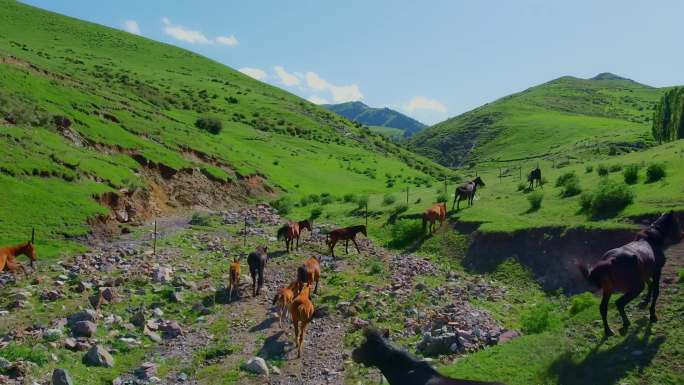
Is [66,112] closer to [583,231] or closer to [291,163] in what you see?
[291,163]

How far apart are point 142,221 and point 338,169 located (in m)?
42.0

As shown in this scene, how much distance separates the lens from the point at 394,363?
9.36m

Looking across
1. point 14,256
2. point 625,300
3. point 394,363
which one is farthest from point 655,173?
point 14,256

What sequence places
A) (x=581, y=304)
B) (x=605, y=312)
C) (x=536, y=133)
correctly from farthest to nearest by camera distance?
(x=536, y=133) < (x=581, y=304) < (x=605, y=312)

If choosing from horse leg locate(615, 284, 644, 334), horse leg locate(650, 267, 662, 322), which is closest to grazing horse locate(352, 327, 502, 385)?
horse leg locate(615, 284, 644, 334)

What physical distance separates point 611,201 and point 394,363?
19.9 m

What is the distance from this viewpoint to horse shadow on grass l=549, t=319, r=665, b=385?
11312mm

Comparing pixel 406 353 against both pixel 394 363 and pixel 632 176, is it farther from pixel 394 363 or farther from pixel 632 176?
pixel 632 176

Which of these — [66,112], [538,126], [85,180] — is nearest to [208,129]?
[66,112]

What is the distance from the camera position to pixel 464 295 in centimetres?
2075

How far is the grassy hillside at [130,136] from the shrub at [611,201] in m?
26.7

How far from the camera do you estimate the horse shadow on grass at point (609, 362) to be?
1131 cm

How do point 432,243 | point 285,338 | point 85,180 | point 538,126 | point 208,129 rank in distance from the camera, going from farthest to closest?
1. point 538,126
2. point 208,129
3. point 85,180
4. point 432,243
5. point 285,338

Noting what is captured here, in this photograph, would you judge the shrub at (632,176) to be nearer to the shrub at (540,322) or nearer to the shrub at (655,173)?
the shrub at (655,173)
